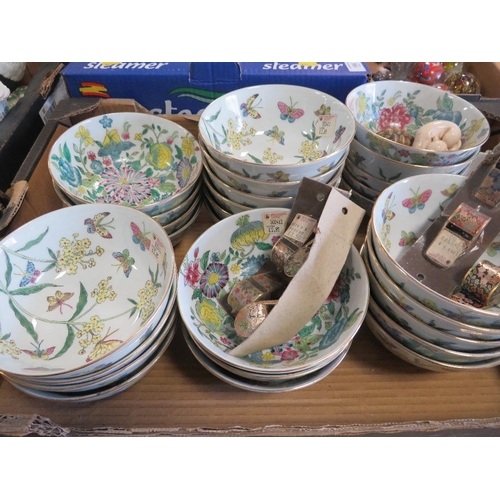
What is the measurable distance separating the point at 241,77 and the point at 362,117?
36cm

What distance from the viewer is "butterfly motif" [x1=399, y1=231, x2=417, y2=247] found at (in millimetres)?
886

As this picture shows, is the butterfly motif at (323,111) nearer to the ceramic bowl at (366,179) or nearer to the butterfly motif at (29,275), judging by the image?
the ceramic bowl at (366,179)

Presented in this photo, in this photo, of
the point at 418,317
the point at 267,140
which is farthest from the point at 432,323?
the point at 267,140

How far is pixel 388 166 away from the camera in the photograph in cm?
89

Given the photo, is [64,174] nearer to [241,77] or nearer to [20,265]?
[20,265]

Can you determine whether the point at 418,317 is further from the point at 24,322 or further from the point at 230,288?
the point at 24,322

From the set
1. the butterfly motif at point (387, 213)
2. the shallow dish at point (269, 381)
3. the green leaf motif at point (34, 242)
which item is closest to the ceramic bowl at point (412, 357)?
the shallow dish at point (269, 381)

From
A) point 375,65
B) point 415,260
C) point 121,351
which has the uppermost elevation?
point 375,65

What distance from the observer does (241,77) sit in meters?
1.14

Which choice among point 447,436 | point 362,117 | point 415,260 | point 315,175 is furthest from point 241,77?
point 447,436

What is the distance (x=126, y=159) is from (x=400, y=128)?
778 millimetres

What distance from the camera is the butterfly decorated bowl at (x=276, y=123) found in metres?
1.01

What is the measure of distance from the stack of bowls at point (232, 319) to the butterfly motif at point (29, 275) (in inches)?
14.0

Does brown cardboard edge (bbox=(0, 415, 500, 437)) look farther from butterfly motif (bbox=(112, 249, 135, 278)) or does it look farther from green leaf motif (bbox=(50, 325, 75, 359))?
butterfly motif (bbox=(112, 249, 135, 278))
